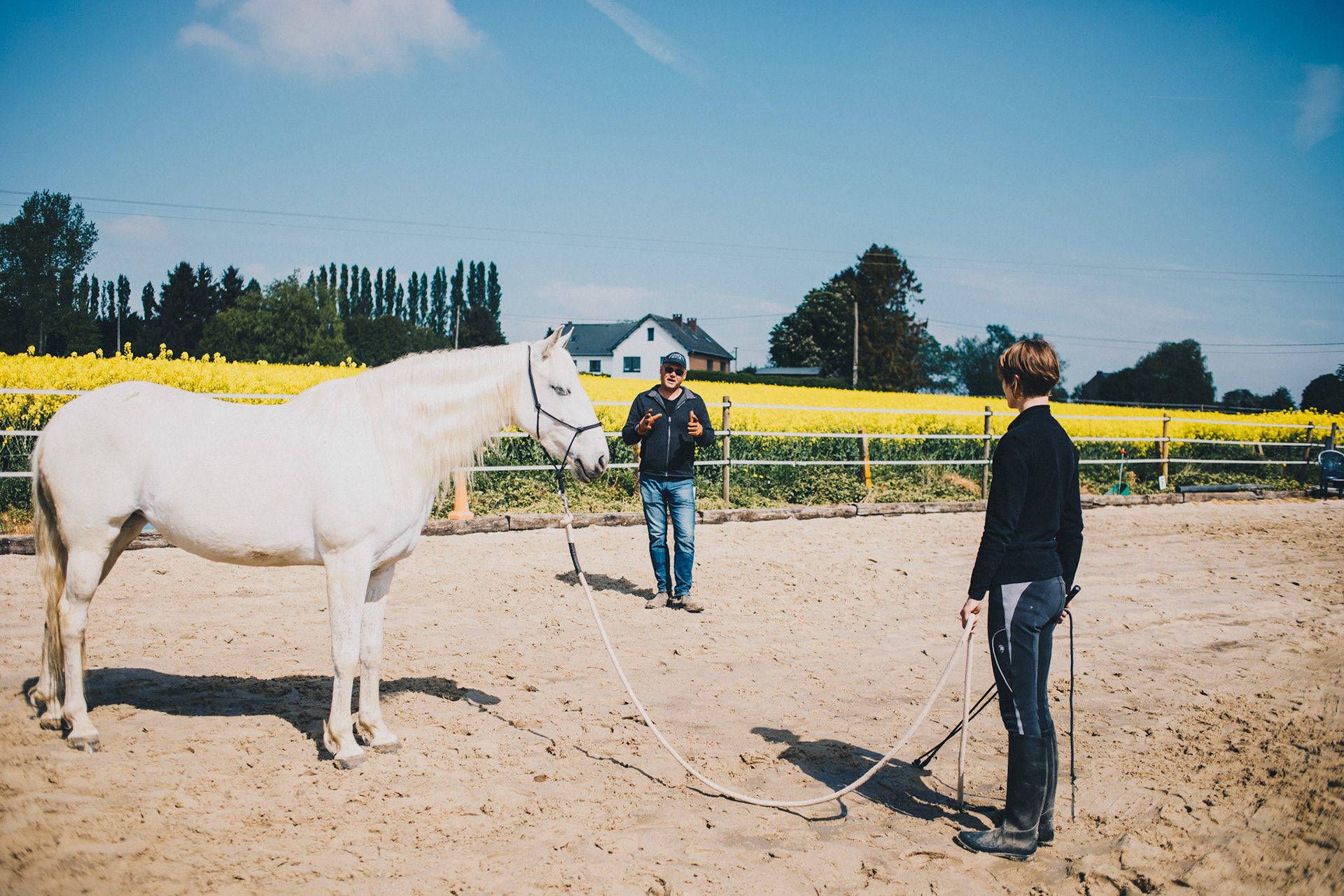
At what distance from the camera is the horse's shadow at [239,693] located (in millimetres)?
3527

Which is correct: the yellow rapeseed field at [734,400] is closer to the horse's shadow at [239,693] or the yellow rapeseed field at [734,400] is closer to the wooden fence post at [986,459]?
the wooden fence post at [986,459]

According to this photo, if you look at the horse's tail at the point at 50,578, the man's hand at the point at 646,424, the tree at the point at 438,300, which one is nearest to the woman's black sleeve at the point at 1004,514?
the man's hand at the point at 646,424

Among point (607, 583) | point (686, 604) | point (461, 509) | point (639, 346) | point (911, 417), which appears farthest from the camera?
point (639, 346)

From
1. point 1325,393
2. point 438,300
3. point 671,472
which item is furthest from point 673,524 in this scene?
point 438,300

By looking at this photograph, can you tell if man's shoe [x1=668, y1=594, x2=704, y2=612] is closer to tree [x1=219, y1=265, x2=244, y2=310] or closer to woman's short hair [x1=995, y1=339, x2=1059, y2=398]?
woman's short hair [x1=995, y1=339, x2=1059, y2=398]

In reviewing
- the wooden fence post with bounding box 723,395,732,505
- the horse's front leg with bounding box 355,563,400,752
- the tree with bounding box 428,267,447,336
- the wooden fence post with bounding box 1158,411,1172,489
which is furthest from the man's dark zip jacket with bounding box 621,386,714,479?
the tree with bounding box 428,267,447,336

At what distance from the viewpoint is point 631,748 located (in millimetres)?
3303

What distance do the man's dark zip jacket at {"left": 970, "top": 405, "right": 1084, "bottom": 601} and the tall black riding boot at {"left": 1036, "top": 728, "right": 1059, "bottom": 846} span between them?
1.90 feet

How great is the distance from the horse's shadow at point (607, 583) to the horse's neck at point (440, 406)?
3089mm

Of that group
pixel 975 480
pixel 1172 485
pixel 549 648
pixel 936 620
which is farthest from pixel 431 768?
pixel 1172 485

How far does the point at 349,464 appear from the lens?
119 inches

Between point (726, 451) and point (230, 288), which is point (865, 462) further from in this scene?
point (230, 288)

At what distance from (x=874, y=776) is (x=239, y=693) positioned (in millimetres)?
3063

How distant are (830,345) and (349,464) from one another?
51.7 metres
